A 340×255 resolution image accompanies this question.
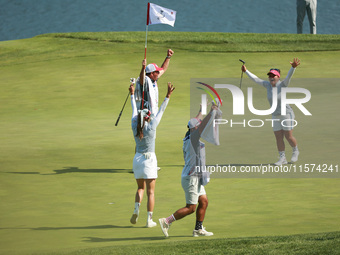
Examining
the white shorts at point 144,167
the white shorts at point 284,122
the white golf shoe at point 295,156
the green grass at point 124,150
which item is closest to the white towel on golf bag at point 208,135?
the green grass at point 124,150

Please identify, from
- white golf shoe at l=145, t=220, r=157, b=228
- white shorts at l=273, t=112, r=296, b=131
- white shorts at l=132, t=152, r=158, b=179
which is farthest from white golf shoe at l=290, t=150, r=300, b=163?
white golf shoe at l=145, t=220, r=157, b=228

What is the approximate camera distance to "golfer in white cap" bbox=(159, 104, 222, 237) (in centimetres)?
931

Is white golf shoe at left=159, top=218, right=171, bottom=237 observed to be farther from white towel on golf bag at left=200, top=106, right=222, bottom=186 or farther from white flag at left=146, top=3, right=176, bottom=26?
white flag at left=146, top=3, right=176, bottom=26

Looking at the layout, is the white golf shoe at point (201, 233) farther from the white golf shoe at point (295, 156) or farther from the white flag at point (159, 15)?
the white flag at point (159, 15)

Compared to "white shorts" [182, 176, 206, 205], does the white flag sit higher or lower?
higher

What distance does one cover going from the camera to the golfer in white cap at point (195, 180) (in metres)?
9.31

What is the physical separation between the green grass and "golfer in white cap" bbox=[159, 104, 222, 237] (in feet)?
0.74

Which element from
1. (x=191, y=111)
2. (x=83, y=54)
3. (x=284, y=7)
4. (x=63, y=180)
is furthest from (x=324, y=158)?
(x=284, y=7)

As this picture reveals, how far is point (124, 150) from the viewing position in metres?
16.0

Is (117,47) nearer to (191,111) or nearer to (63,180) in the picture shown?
(191,111)

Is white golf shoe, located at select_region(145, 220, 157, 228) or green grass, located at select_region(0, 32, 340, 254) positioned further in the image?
white golf shoe, located at select_region(145, 220, 157, 228)

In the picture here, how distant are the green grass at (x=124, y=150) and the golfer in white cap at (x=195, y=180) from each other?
227mm

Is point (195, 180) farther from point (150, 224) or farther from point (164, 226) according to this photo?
point (150, 224)

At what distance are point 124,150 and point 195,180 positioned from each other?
6.78 metres
